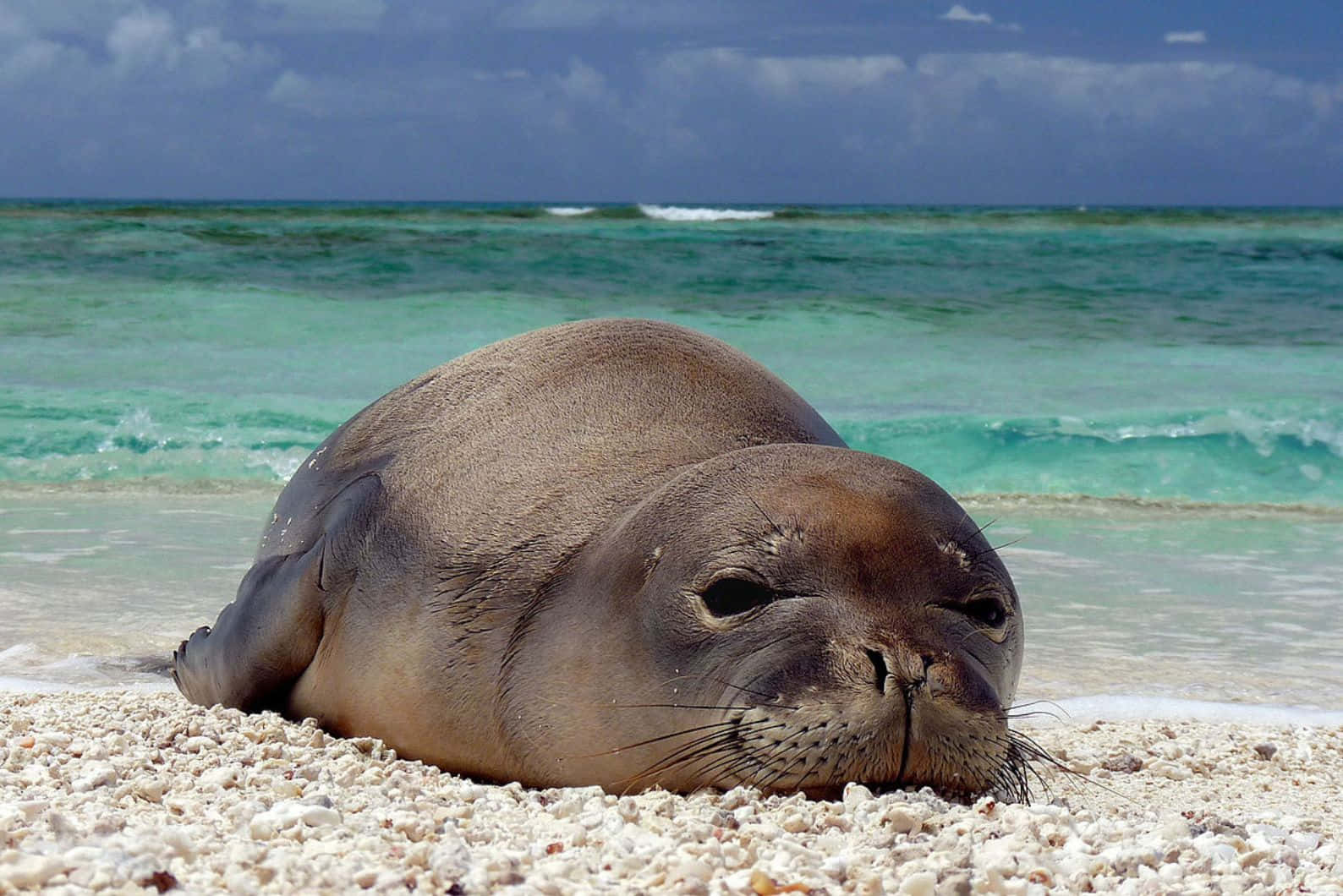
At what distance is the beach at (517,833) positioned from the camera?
8.52 ft

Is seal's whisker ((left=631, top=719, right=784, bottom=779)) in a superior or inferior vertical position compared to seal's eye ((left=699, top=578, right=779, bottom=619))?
inferior

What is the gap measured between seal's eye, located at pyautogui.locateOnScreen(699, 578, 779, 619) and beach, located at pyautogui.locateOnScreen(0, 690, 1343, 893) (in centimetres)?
35

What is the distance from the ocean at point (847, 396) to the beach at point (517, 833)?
1558 millimetres

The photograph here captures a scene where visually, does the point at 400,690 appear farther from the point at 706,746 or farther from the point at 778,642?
the point at 778,642

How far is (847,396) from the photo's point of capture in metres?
14.1

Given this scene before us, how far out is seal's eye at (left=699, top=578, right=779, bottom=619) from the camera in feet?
10.6

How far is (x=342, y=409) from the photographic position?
12.8 meters

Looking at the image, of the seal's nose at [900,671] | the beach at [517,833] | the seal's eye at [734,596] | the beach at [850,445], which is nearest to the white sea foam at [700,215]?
the beach at [850,445]

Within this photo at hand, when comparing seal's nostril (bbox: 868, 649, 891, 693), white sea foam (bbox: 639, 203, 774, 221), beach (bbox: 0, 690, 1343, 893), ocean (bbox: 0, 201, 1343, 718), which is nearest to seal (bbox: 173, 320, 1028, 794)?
seal's nostril (bbox: 868, 649, 891, 693)

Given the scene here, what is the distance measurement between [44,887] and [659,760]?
48.2 inches

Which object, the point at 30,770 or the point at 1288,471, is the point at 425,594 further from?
the point at 1288,471

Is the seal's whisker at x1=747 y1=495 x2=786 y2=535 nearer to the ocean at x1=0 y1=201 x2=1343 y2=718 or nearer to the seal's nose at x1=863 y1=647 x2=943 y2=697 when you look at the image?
the seal's nose at x1=863 y1=647 x2=943 y2=697

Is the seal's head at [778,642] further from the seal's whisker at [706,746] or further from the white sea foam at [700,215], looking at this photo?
the white sea foam at [700,215]

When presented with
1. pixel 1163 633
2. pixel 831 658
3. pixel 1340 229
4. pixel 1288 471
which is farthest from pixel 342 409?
pixel 1340 229
